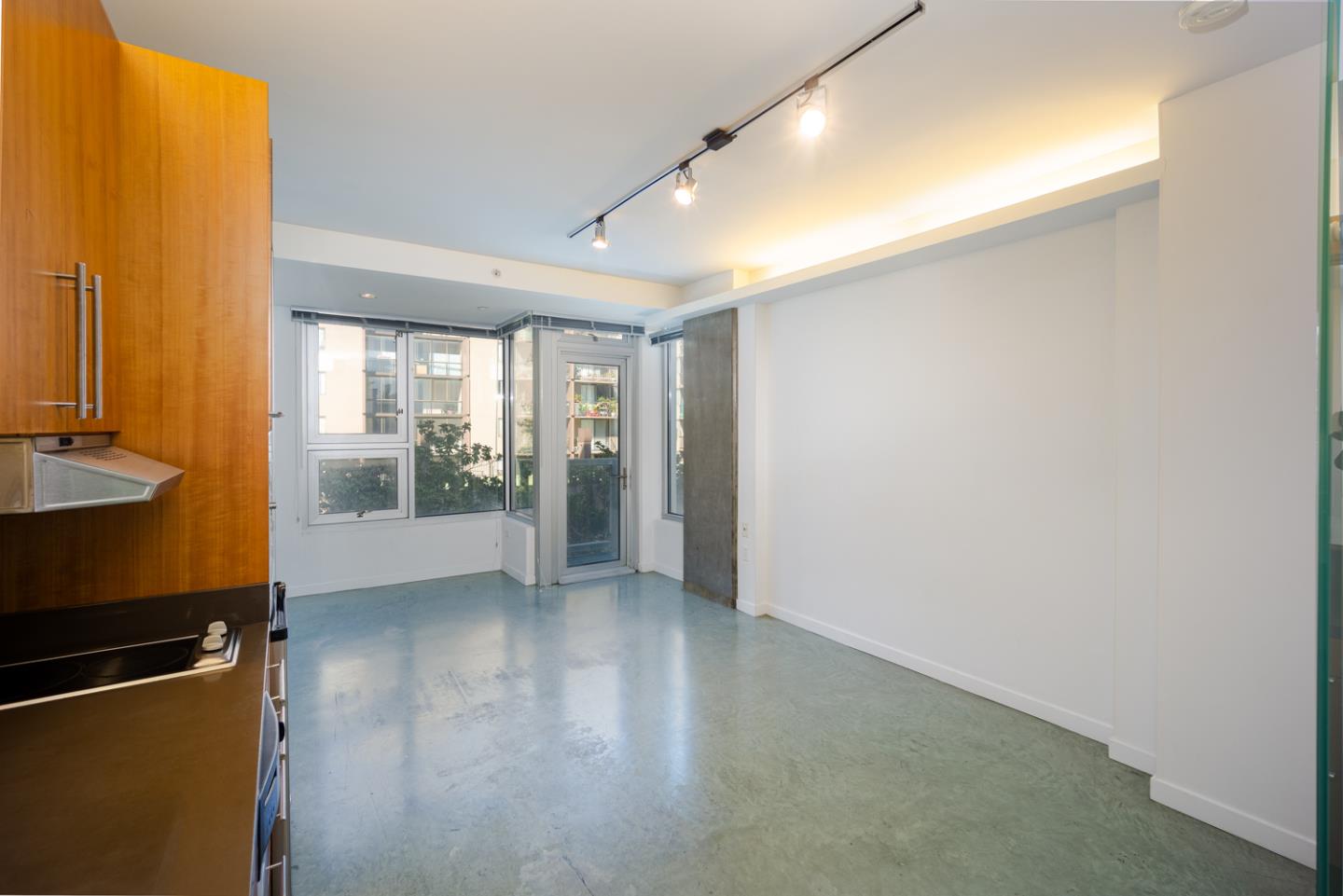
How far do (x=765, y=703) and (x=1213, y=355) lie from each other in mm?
2522

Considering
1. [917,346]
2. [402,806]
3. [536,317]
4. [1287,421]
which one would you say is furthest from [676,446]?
[1287,421]

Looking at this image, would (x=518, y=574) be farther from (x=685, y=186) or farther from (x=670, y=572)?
(x=685, y=186)

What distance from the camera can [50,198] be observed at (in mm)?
1124

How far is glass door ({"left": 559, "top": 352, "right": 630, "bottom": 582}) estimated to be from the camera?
19.1ft

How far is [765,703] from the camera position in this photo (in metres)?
3.22

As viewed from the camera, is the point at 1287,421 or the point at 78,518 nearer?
the point at 78,518

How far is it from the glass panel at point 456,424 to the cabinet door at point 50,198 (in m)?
4.29

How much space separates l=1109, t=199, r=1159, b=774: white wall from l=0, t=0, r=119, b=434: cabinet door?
350 cm

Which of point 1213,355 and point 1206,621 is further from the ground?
point 1213,355

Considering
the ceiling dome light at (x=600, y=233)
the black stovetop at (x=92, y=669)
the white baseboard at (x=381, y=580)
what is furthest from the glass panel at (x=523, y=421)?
the black stovetop at (x=92, y=669)

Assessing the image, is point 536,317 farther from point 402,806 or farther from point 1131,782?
point 1131,782

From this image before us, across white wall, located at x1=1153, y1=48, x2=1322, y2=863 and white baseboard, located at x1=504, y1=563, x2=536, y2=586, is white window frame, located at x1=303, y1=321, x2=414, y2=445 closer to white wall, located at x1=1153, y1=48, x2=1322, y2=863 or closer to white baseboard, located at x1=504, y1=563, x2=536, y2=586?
white baseboard, located at x1=504, y1=563, x2=536, y2=586

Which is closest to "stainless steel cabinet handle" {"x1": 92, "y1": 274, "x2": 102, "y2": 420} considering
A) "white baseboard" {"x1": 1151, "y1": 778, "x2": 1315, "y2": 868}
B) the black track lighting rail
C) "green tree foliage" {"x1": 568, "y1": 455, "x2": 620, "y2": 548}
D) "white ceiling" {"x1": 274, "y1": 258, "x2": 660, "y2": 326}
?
the black track lighting rail

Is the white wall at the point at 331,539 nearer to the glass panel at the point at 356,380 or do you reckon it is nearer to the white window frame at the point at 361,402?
the white window frame at the point at 361,402
